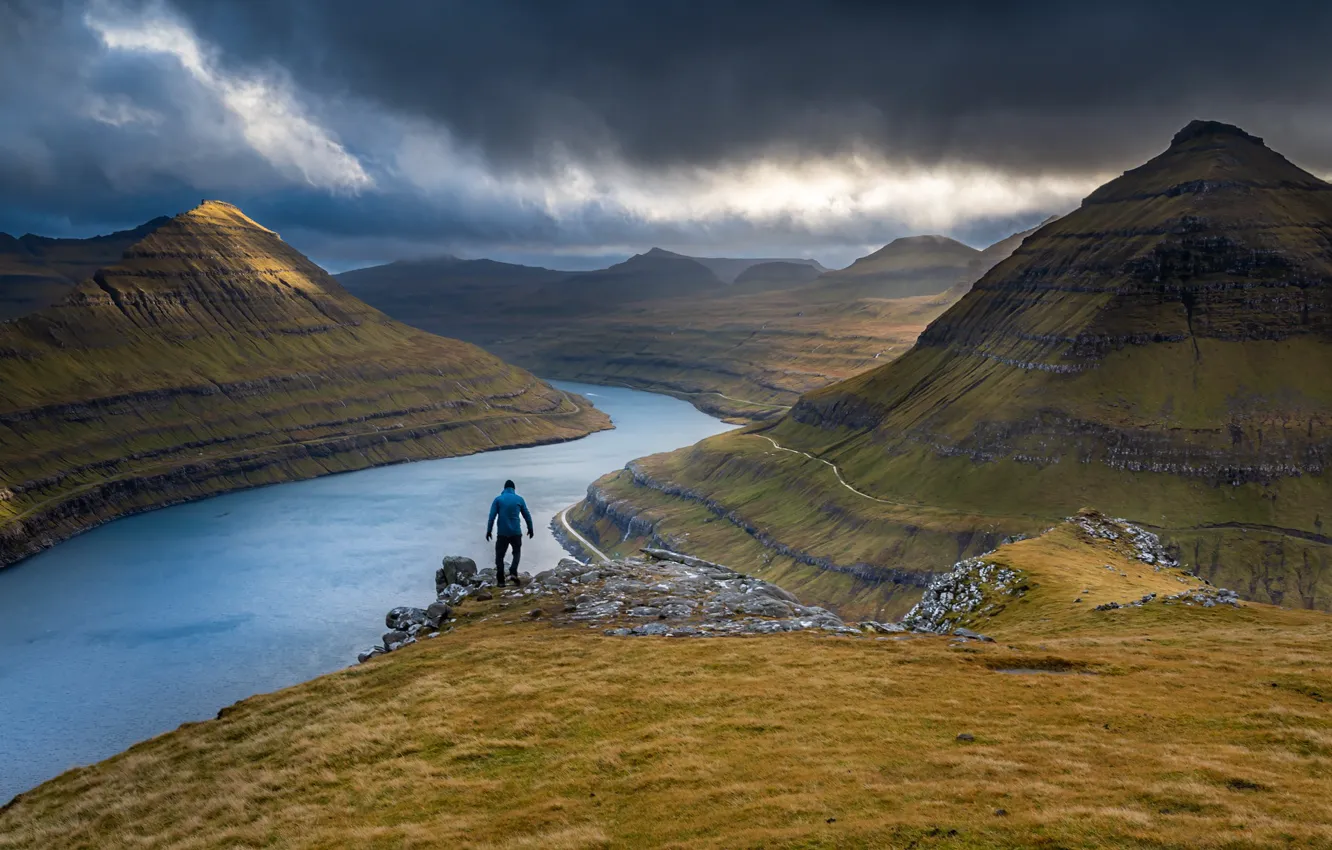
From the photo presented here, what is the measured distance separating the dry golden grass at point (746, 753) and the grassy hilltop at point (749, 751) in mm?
101

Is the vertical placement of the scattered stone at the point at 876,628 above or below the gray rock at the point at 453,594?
below

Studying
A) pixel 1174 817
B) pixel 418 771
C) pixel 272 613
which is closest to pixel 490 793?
pixel 418 771

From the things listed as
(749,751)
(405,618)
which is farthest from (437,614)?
(749,751)

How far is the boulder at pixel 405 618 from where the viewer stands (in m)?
54.3

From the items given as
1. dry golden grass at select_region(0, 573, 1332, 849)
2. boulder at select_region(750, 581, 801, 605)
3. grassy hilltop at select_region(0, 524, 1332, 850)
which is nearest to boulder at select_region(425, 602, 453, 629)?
grassy hilltop at select_region(0, 524, 1332, 850)

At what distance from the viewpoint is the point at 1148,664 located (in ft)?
131

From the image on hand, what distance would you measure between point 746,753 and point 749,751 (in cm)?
22

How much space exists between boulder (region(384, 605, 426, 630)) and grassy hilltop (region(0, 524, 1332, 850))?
7.09 m

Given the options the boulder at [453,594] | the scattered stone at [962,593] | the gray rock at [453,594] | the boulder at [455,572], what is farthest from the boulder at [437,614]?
the scattered stone at [962,593]

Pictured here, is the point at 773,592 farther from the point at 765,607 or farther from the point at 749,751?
the point at 749,751

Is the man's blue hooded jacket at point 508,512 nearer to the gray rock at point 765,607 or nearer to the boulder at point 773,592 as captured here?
the gray rock at point 765,607

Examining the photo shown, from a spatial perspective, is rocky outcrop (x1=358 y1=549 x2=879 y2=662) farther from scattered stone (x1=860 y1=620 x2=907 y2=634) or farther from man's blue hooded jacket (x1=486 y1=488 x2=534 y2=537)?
man's blue hooded jacket (x1=486 y1=488 x2=534 y2=537)

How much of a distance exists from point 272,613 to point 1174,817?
204m

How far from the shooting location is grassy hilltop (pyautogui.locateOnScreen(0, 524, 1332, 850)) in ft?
80.6
